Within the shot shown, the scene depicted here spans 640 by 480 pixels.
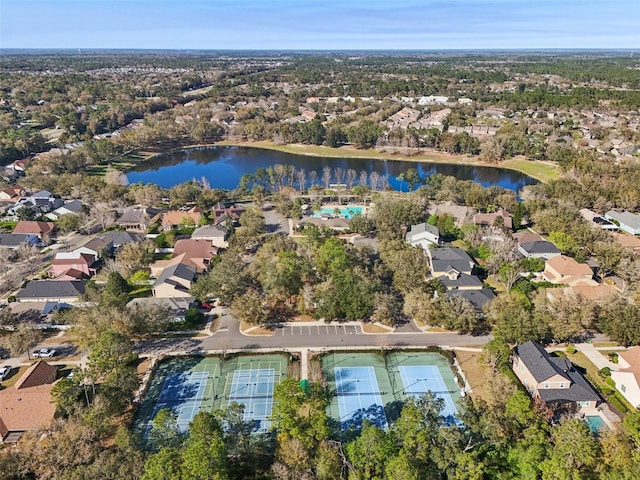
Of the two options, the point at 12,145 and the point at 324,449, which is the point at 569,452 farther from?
the point at 12,145

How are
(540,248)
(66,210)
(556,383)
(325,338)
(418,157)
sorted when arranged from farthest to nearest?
(418,157) → (66,210) → (540,248) → (325,338) → (556,383)

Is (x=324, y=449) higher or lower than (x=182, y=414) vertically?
higher

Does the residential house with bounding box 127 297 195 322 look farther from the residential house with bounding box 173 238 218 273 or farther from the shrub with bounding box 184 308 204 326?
the residential house with bounding box 173 238 218 273

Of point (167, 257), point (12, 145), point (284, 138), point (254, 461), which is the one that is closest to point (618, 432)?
point (254, 461)

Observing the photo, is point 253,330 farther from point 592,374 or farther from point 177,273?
point 592,374

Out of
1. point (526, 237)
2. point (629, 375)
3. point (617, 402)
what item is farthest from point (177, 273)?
point (526, 237)

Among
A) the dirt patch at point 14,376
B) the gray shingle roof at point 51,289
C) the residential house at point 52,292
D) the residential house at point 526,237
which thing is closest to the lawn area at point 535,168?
the residential house at point 526,237
